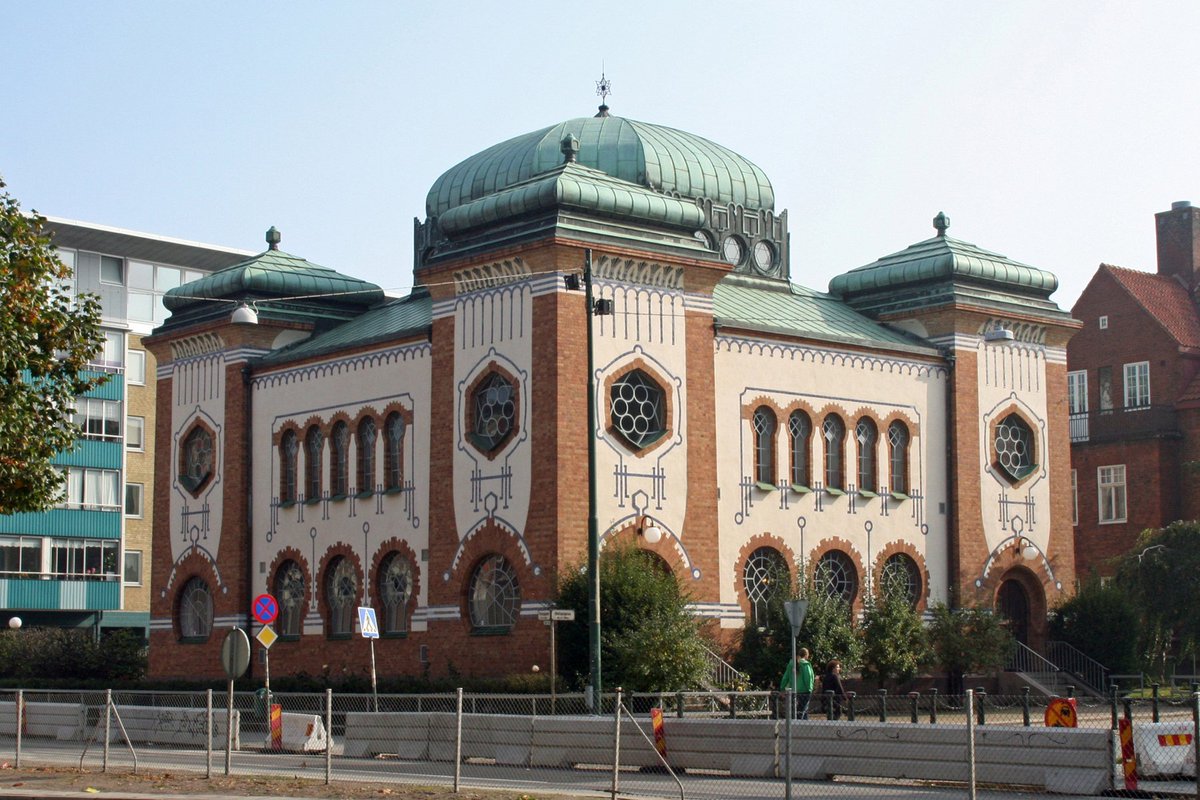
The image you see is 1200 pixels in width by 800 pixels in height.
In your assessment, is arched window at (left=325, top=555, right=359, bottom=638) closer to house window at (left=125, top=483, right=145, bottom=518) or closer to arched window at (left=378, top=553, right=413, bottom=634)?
arched window at (left=378, top=553, right=413, bottom=634)

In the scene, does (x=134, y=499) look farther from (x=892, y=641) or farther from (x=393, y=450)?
(x=892, y=641)

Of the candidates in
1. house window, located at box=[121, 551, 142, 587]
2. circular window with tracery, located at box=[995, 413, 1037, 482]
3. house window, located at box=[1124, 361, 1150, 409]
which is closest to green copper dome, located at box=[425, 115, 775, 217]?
circular window with tracery, located at box=[995, 413, 1037, 482]

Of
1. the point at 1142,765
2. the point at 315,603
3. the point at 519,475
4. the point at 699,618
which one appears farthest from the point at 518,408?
the point at 1142,765

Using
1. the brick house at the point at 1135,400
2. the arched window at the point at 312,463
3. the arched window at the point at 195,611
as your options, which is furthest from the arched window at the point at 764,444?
the brick house at the point at 1135,400

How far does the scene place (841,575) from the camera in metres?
42.5

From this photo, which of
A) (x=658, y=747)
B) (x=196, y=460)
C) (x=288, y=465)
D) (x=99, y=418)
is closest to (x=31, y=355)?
(x=658, y=747)

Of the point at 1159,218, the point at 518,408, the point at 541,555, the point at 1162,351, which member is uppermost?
the point at 1159,218

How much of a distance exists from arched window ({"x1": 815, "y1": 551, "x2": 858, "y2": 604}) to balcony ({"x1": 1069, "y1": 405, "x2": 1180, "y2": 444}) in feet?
64.7

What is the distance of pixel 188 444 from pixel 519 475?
13275mm

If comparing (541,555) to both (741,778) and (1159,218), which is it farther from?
(1159,218)

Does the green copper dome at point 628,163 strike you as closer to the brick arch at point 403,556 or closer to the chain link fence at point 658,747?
the brick arch at point 403,556

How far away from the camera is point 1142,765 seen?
2281cm

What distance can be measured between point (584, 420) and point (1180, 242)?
33.5 meters

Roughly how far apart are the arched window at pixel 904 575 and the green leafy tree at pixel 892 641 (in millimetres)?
1497
